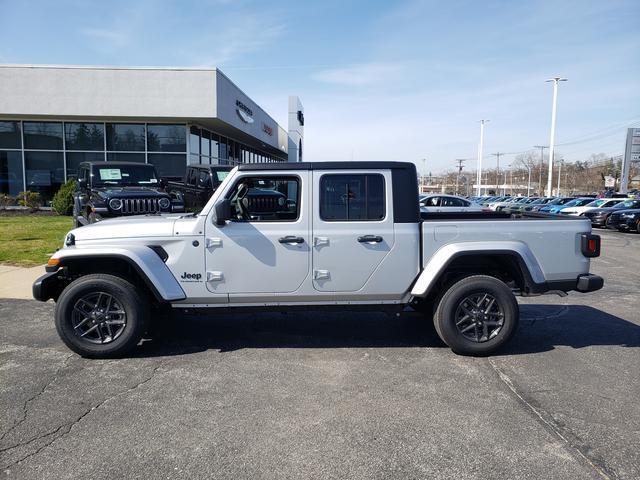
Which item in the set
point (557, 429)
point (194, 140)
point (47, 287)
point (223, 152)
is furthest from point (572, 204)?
point (47, 287)

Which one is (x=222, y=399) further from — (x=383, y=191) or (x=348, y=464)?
(x=383, y=191)

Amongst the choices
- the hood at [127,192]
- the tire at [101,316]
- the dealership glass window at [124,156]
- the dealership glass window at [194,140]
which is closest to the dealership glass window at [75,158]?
the dealership glass window at [124,156]

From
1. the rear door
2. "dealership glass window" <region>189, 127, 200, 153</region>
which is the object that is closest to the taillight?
the rear door

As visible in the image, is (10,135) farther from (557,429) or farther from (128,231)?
(557,429)

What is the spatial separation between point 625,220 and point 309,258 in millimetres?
21599

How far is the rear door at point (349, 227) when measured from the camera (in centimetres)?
486

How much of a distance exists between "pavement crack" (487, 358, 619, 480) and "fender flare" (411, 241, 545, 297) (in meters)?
→ 1.04

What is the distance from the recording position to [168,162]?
22.3 m

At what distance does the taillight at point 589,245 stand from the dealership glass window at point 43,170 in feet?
72.1

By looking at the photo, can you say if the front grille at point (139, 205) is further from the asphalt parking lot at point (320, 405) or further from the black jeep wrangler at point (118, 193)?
the asphalt parking lot at point (320, 405)

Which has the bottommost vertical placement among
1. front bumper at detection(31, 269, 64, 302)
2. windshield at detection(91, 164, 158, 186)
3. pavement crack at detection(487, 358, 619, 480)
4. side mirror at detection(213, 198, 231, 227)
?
pavement crack at detection(487, 358, 619, 480)

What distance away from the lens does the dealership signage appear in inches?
967

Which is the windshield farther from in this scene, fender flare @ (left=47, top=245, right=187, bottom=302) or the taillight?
the taillight

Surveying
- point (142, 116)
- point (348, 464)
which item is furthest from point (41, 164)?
point (348, 464)
